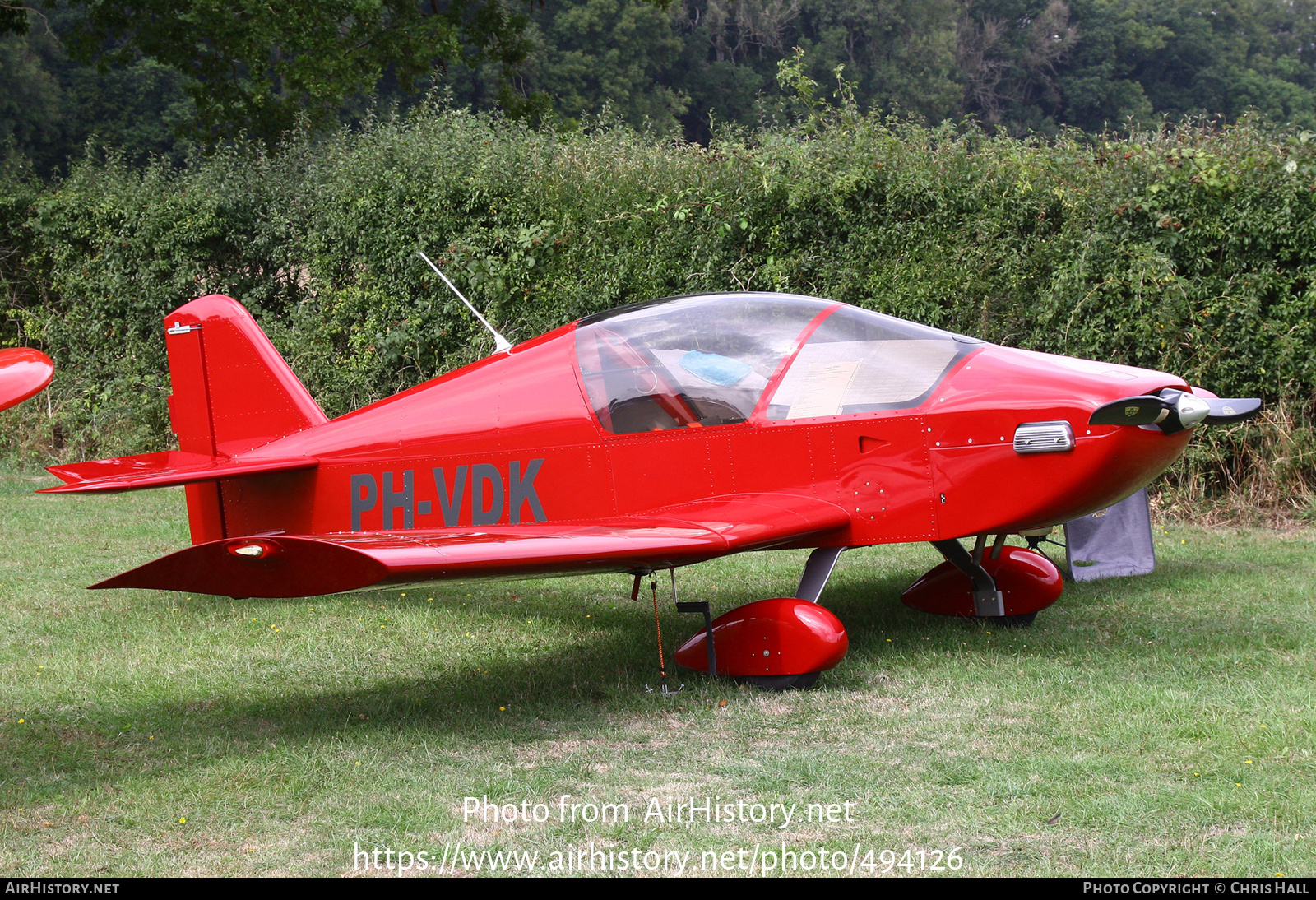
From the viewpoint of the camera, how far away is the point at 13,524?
9906 millimetres

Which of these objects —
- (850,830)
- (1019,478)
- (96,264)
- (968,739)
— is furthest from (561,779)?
(96,264)

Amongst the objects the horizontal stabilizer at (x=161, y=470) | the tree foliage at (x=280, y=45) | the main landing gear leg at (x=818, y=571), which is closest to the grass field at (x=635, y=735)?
the main landing gear leg at (x=818, y=571)

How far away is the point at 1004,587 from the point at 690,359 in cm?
234

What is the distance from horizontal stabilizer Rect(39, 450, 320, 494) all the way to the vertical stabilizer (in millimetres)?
167

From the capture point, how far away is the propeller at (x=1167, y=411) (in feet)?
15.3

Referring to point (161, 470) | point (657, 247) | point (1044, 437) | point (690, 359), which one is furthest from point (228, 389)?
point (657, 247)

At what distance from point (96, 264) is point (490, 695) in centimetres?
1111

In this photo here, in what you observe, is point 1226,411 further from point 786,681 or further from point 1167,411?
point 786,681

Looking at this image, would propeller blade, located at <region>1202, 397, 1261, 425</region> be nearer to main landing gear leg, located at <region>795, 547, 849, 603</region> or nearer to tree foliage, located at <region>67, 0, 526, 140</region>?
main landing gear leg, located at <region>795, 547, 849, 603</region>

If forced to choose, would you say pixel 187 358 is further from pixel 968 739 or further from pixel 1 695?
pixel 968 739

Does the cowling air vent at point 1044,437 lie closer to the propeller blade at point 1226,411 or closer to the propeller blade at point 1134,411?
the propeller blade at point 1134,411

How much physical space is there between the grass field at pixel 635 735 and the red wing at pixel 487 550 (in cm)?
74

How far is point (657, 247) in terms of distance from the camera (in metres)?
10.8

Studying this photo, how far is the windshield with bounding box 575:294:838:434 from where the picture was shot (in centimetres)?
545
